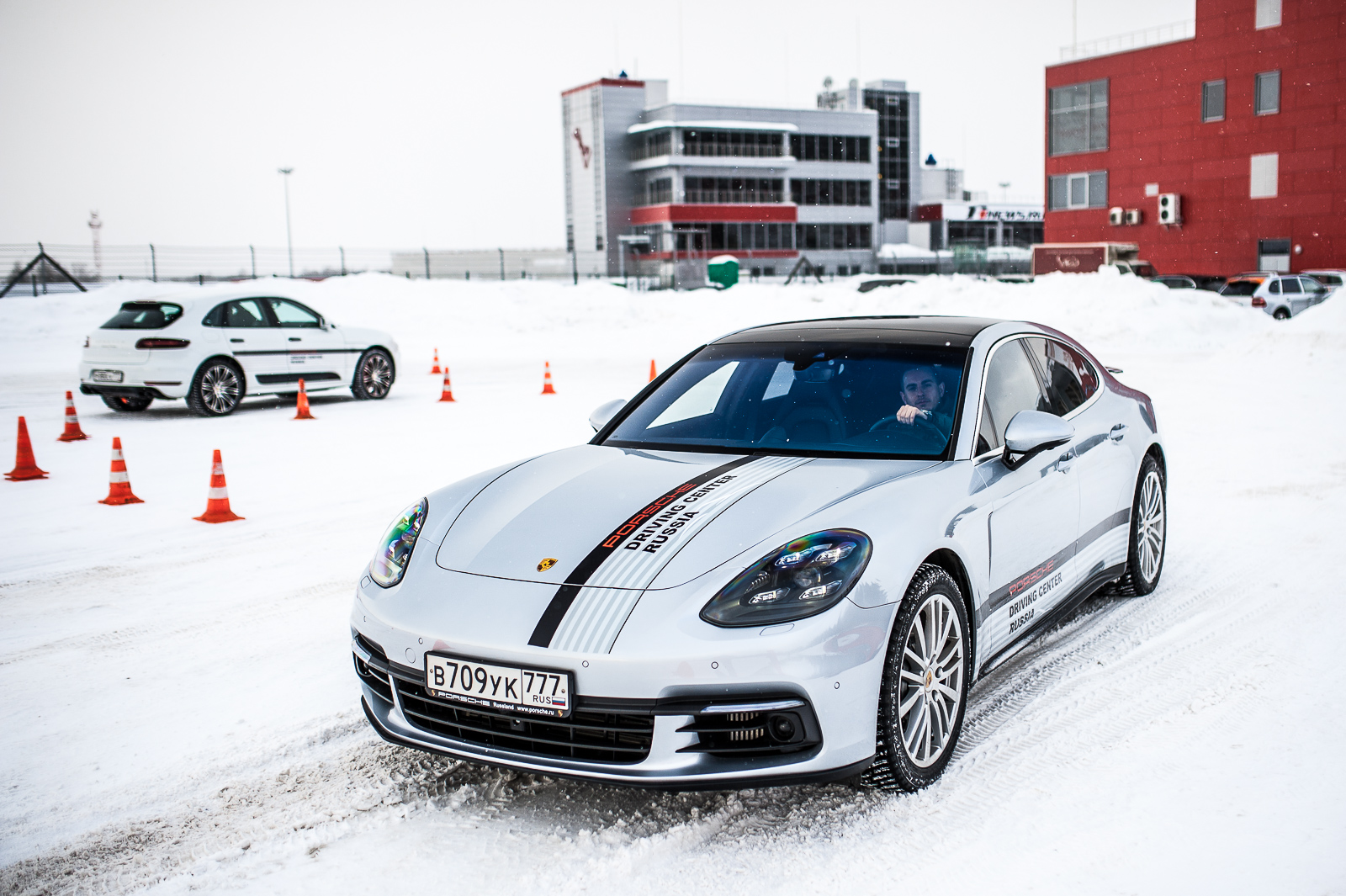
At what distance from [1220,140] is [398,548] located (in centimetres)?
5625

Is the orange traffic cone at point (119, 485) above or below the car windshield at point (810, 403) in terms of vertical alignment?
below

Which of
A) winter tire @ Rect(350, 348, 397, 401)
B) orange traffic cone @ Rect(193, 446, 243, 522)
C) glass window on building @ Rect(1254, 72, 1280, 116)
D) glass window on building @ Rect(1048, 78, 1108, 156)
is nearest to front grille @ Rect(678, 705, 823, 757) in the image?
orange traffic cone @ Rect(193, 446, 243, 522)

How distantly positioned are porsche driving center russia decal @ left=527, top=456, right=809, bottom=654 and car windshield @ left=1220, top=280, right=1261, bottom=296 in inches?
1449

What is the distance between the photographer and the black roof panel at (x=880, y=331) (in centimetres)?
477

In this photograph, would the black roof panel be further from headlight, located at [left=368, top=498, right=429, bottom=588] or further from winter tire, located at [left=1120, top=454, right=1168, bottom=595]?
headlight, located at [left=368, top=498, right=429, bottom=588]

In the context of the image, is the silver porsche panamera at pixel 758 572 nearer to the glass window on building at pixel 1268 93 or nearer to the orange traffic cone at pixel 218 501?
the orange traffic cone at pixel 218 501

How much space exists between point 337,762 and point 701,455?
176 centimetres

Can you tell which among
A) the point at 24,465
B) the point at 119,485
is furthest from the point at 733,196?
the point at 119,485

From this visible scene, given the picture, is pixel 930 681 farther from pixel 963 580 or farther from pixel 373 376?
pixel 373 376

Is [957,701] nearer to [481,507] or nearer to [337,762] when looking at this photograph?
[481,507]

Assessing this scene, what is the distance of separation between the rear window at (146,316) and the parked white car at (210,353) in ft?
0.04

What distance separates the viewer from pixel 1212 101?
169ft

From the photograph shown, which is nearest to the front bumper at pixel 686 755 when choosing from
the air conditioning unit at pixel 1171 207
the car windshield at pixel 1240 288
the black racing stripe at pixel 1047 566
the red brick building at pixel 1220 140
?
the black racing stripe at pixel 1047 566

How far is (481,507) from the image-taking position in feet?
13.4
